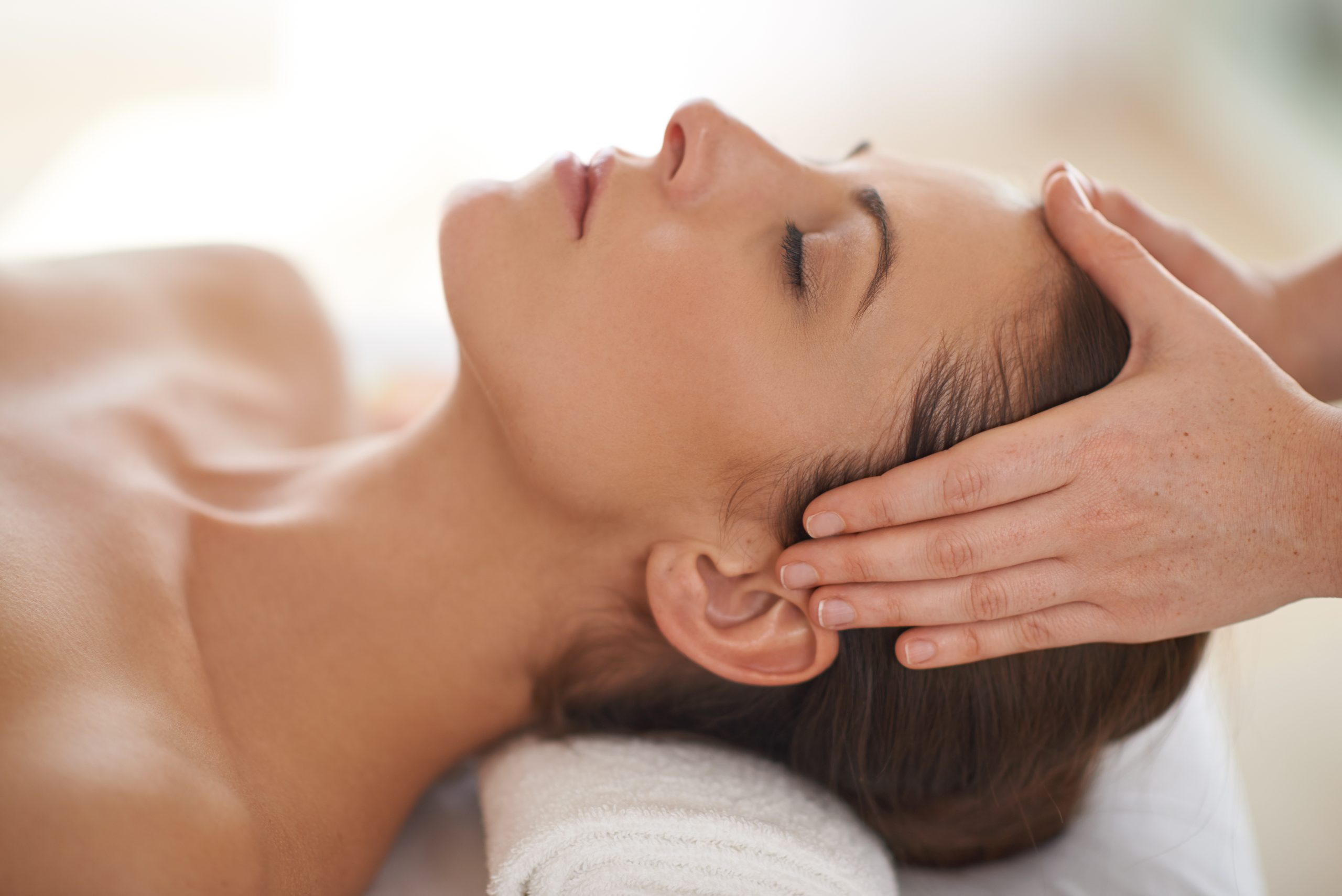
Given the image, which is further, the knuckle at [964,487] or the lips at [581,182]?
the lips at [581,182]

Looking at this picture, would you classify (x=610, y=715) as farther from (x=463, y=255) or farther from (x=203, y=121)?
(x=203, y=121)

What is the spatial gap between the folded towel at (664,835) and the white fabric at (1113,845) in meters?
0.13

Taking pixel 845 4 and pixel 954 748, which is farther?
pixel 845 4

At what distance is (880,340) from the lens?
1.04m

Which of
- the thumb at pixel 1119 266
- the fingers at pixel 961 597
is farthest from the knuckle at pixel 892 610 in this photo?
the thumb at pixel 1119 266

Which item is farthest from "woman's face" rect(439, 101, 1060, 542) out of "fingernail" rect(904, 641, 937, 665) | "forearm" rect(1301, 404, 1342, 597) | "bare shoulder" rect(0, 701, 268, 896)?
"bare shoulder" rect(0, 701, 268, 896)

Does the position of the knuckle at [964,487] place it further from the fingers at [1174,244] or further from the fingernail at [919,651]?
the fingers at [1174,244]

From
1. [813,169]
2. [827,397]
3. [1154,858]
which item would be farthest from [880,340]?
[1154,858]

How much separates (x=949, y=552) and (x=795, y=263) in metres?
0.34

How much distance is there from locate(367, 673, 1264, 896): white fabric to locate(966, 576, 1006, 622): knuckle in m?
0.46

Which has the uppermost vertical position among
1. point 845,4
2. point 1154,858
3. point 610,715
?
point 845,4

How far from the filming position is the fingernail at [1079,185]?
114 cm

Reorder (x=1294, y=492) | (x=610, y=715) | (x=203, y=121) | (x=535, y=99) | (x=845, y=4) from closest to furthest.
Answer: (x=1294, y=492) → (x=610, y=715) → (x=203, y=121) → (x=535, y=99) → (x=845, y=4)

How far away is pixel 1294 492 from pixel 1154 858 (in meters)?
0.59
